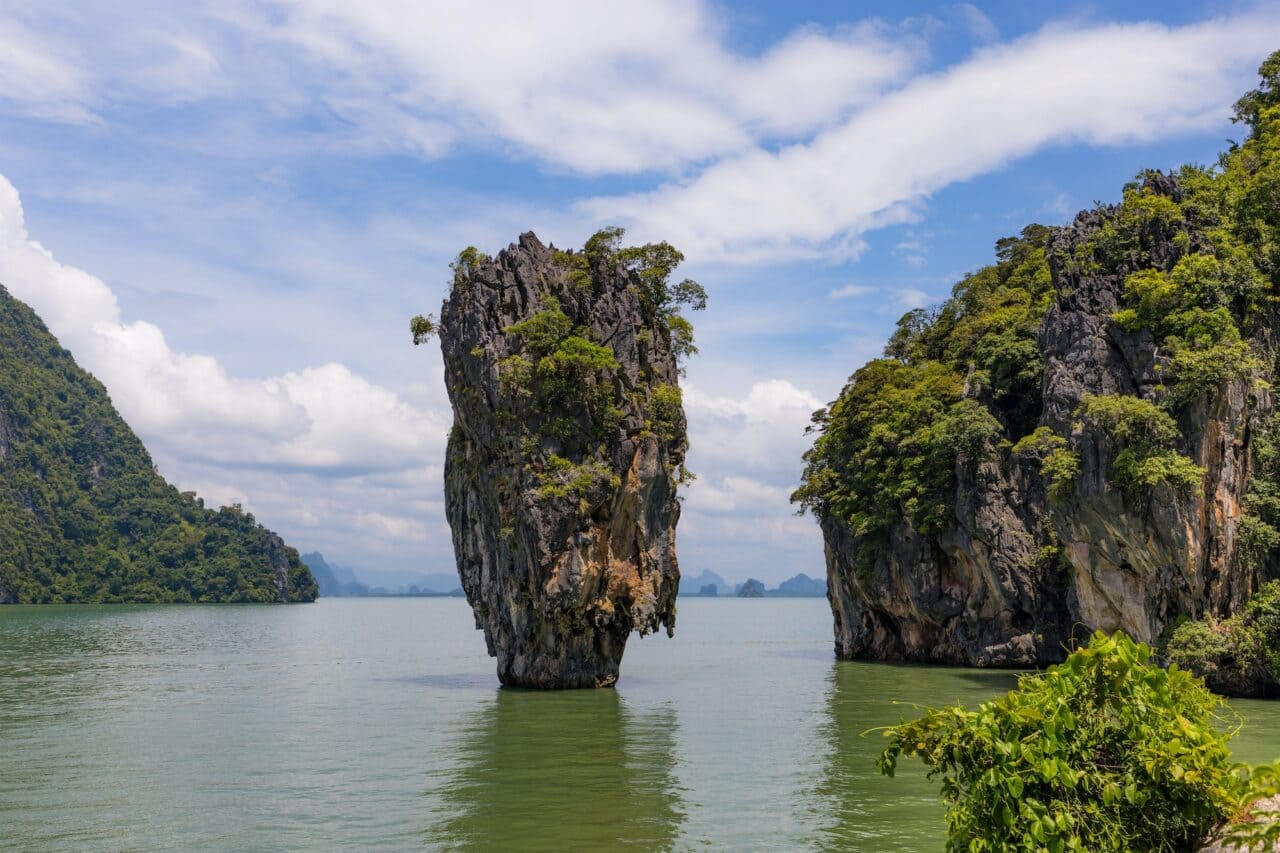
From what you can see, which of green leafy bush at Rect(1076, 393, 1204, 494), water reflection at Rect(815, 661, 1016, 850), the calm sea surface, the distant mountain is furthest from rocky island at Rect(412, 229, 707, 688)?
the distant mountain

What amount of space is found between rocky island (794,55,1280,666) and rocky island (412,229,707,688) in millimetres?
13223

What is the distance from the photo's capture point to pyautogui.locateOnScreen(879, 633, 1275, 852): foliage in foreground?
21.0 ft

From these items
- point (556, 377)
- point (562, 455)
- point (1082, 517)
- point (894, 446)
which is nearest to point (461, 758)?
point (562, 455)

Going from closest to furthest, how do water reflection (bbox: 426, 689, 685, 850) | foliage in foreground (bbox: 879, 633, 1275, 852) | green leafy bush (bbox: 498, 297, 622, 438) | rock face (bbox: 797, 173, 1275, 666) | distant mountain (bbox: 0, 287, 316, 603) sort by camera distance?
1. foliage in foreground (bbox: 879, 633, 1275, 852)
2. water reflection (bbox: 426, 689, 685, 850)
3. rock face (bbox: 797, 173, 1275, 666)
4. green leafy bush (bbox: 498, 297, 622, 438)
5. distant mountain (bbox: 0, 287, 316, 603)

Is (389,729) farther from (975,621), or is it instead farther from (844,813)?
(975,621)

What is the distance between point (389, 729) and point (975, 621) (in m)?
26.8

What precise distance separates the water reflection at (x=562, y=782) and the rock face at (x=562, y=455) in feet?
15.5

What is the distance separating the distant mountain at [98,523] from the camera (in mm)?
138375

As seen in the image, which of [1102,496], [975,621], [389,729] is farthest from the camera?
[975,621]

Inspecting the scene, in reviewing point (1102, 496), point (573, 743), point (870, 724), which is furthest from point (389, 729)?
point (1102, 496)

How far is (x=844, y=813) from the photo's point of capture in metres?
16.8

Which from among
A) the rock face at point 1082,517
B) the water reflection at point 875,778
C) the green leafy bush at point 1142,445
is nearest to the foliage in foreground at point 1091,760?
the water reflection at point 875,778

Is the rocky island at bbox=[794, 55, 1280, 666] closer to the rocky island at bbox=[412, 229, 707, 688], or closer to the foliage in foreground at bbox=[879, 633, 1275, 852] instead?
the rocky island at bbox=[412, 229, 707, 688]

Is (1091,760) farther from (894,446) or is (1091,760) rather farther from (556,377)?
(894,446)
